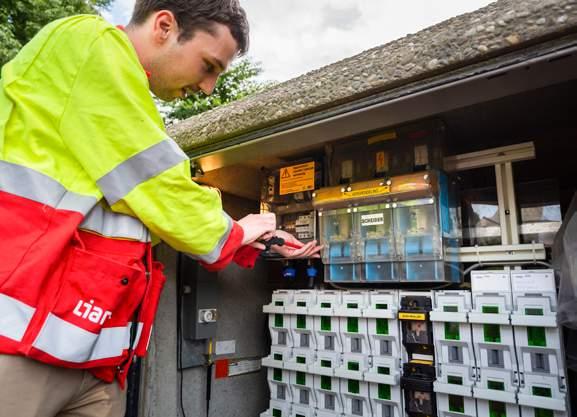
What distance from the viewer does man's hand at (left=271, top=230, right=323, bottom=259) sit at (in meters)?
2.05

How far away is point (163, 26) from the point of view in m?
1.26

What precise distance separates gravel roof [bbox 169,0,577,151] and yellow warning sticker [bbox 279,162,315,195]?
83 cm

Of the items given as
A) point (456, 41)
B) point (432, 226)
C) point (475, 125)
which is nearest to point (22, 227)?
point (456, 41)

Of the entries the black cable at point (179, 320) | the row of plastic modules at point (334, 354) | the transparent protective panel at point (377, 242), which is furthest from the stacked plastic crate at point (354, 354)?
the black cable at point (179, 320)

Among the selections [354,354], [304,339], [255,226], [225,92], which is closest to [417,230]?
[354,354]

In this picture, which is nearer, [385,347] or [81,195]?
[81,195]

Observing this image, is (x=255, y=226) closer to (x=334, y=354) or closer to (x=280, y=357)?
(x=334, y=354)

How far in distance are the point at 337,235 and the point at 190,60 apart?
1.63 meters

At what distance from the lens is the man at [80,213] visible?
0.96 metres

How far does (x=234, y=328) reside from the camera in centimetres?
299

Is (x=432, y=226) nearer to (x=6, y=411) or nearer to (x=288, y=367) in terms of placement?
(x=288, y=367)

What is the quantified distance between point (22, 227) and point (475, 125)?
2095mm

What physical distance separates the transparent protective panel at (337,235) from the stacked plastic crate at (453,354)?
0.64m

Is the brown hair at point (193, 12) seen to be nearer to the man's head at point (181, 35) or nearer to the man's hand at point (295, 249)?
the man's head at point (181, 35)
